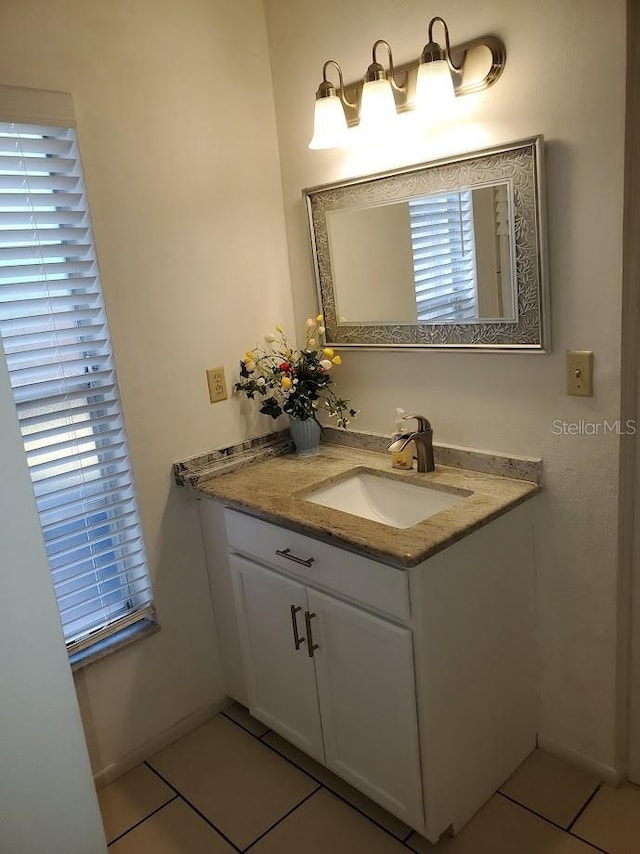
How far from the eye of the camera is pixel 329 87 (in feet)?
6.04

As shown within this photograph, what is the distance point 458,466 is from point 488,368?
1.06 ft

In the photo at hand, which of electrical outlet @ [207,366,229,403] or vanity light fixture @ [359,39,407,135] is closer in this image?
vanity light fixture @ [359,39,407,135]

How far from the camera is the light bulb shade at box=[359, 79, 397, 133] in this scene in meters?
1.75

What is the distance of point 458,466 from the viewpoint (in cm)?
200

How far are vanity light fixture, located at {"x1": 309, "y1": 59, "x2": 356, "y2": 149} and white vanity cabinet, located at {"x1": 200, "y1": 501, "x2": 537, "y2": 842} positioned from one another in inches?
44.0

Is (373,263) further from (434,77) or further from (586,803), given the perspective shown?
(586,803)

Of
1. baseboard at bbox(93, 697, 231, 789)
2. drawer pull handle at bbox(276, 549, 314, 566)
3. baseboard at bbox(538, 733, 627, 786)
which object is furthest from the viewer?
baseboard at bbox(93, 697, 231, 789)

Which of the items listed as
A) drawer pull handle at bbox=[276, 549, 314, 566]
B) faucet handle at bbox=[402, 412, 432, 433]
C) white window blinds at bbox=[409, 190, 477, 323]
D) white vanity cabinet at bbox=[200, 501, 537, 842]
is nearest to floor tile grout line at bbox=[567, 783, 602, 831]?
white vanity cabinet at bbox=[200, 501, 537, 842]

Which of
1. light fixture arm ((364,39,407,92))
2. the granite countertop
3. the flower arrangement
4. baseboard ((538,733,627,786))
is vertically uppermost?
light fixture arm ((364,39,407,92))

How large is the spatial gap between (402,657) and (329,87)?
1551 mm

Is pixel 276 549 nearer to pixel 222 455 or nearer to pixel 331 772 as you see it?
pixel 222 455

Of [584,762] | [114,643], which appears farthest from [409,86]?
[584,762]

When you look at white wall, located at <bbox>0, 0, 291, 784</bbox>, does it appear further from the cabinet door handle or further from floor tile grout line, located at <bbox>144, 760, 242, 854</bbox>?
the cabinet door handle

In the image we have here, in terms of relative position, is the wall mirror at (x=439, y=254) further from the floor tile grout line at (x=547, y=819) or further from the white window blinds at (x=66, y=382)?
the floor tile grout line at (x=547, y=819)
